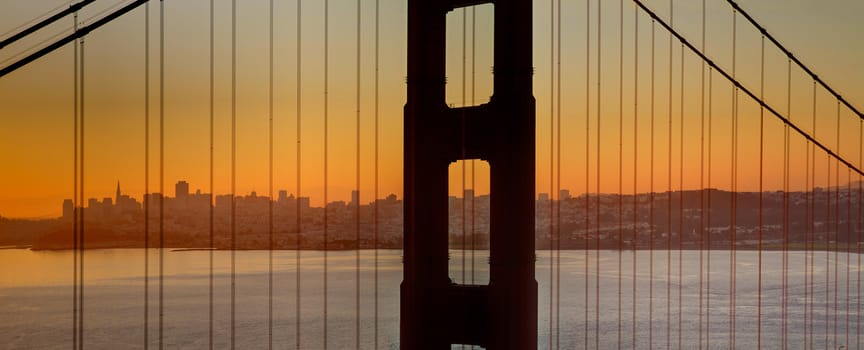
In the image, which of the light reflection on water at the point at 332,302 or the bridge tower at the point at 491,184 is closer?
the bridge tower at the point at 491,184

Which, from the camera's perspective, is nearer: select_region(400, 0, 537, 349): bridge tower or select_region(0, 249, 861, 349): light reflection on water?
select_region(400, 0, 537, 349): bridge tower

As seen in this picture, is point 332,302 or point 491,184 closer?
point 491,184

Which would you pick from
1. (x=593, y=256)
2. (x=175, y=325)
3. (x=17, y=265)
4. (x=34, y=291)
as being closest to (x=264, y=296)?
(x=175, y=325)

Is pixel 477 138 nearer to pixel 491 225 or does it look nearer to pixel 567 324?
pixel 491 225

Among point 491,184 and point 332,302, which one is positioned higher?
point 491,184
